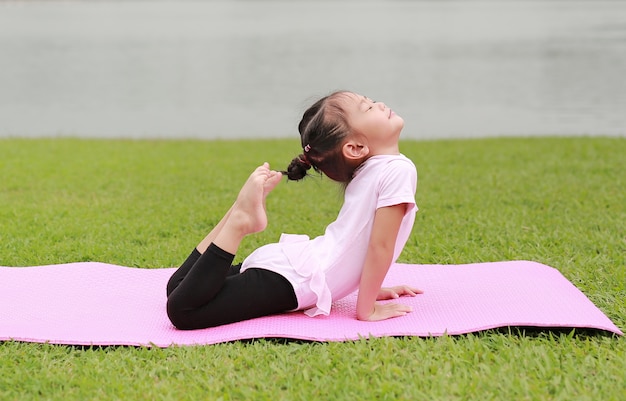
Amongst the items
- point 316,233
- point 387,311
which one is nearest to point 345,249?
point 387,311

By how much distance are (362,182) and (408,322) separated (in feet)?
1.47

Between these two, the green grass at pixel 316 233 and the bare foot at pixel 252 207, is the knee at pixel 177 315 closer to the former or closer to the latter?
the green grass at pixel 316 233

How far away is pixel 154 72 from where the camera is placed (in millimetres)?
12258

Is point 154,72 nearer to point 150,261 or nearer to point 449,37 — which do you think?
point 449,37

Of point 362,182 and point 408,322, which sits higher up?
point 362,182

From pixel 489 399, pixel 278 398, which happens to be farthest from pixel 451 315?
pixel 278 398

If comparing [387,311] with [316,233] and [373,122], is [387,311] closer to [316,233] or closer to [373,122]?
[373,122]

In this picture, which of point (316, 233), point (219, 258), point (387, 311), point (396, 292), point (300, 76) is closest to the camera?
point (219, 258)

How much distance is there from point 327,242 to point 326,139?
32 cm

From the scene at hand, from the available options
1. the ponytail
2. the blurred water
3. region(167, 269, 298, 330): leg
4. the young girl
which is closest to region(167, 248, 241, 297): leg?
the young girl

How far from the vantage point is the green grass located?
2.05m

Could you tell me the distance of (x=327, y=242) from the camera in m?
2.50

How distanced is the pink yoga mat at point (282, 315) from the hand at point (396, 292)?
0.10 ft

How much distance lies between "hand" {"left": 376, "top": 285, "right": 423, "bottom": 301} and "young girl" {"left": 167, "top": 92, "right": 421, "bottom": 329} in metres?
0.15
